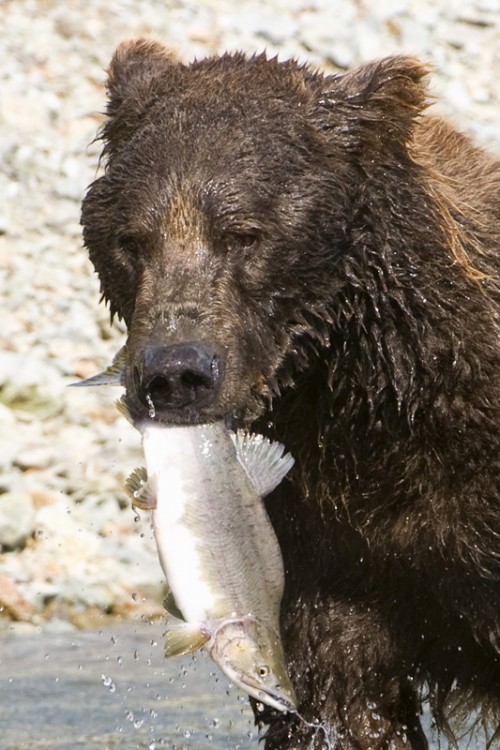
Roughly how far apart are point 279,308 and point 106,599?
4922 millimetres

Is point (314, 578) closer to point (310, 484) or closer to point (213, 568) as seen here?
point (310, 484)

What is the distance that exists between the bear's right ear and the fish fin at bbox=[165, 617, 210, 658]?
173cm

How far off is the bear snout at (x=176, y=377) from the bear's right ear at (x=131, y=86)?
1080 mm

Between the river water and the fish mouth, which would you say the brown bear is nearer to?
the fish mouth

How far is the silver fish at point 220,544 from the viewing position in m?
4.49

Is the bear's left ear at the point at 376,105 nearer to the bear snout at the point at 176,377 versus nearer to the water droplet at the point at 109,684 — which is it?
the bear snout at the point at 176,377

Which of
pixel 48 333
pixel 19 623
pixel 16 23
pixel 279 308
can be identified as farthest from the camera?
pixel 16 23

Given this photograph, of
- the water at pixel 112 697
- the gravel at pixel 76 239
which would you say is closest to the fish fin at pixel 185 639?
the gravel at pixel 76 239

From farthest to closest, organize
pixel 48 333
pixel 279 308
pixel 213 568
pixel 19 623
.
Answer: pixel 48 333 < pixel 19 623 < pixel 279 308 < pixel 213 568

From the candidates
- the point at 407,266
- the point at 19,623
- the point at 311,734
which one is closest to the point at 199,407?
the point at 407,266

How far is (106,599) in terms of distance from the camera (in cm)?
970

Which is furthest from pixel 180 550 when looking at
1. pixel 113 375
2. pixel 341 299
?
pixel 341 299

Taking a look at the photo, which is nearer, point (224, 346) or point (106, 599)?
point (224, 346)

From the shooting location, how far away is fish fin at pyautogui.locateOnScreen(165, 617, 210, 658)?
14.5 ft
